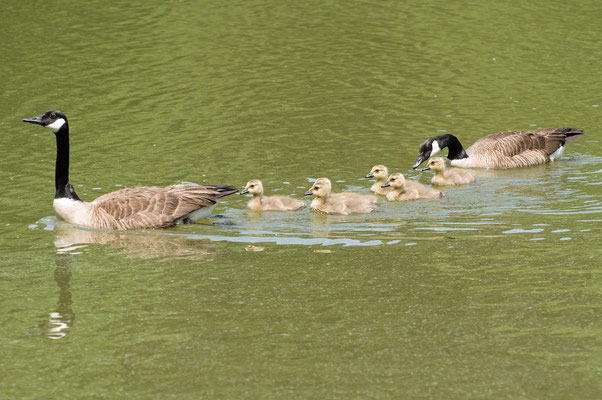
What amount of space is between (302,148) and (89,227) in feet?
15.4

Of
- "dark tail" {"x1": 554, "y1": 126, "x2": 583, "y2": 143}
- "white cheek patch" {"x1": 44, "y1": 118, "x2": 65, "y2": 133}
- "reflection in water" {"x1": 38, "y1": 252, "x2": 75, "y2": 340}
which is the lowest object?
"reflection in water" {"x1": 38, "y1": 252, "x2": 75, "y2": 340}

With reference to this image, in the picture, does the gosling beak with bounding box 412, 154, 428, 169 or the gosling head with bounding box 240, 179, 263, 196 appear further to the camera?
the gosling beak with bounding box 412, 154, 428, 169

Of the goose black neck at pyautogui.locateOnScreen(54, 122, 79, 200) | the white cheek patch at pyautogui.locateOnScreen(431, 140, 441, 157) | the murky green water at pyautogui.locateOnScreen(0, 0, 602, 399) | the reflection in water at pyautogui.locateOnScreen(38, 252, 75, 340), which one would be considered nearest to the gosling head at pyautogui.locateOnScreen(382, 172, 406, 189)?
the murky green water at pyautogui.locateOnScreen(0, 0, 602, 399)

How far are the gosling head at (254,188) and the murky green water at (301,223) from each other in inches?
12.2

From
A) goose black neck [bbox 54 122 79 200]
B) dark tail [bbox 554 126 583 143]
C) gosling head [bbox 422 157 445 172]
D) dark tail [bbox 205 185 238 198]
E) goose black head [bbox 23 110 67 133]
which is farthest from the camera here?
dark tail [bbox 554 126 583 143]

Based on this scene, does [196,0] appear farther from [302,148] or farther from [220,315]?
[220,315]

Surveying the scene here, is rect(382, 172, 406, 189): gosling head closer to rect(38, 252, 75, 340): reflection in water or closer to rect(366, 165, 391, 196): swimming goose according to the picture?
rect(366, 165, 391, 196): swimming goose

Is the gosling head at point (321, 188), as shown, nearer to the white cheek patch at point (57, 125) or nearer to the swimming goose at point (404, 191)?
the swimming goose at point (404, 191)

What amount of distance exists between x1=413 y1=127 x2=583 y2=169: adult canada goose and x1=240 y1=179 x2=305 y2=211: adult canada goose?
11.8 feet

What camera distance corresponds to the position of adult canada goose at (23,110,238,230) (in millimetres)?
11828

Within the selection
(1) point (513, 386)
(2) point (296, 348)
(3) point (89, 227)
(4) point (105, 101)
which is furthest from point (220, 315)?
(4) point (105, 101)

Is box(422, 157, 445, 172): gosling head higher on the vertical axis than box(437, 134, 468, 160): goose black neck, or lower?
lower

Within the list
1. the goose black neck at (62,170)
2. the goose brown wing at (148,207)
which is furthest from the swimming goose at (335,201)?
the goose black neck at (62,170)

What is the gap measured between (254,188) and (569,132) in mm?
6048
